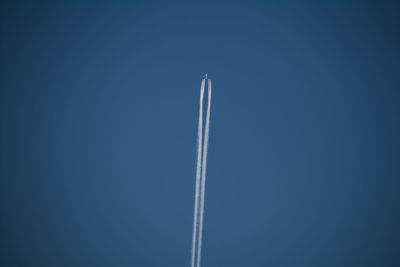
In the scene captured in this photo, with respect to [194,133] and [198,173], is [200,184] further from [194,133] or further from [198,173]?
[194,133]

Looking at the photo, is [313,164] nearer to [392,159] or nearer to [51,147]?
[392,159]

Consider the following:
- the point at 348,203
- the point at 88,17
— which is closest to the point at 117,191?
the point at 88,17

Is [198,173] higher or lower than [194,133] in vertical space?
lower

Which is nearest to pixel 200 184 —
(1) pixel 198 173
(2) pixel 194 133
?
(1) pixel 198 173

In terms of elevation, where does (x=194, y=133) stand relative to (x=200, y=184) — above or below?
above
